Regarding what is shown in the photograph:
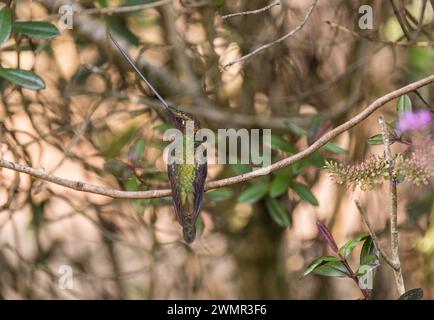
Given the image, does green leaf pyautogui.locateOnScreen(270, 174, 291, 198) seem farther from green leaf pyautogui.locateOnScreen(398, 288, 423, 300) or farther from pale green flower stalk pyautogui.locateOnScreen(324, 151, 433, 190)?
pale green flower stalk pyautogui.locateOnScreen(324, 151, 433, 190)

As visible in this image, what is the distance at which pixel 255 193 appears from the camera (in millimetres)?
2723

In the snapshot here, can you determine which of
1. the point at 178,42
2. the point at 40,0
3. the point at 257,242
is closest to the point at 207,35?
the point at 178,42

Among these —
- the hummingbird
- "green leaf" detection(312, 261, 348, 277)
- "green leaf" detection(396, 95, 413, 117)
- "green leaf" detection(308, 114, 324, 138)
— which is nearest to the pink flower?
"green leaf" detection(396, 95, 413, 117)

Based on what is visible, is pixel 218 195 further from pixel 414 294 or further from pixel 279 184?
pixel 414 294

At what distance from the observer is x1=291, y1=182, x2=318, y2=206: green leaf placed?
2.56m

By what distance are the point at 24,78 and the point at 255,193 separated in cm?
88

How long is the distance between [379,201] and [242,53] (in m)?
0.79

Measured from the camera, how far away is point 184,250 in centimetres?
337

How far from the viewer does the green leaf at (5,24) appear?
87.9 inches

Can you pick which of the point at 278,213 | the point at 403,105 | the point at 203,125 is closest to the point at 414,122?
the point at 403,105

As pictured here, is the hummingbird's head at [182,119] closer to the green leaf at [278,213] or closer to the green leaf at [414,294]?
the green leaf at [414,294]

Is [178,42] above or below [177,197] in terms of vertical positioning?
above

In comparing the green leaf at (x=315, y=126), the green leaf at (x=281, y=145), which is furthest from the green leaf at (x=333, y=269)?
the green leaf at (x=281, y=145)

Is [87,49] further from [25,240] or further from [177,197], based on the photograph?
[177,197]
